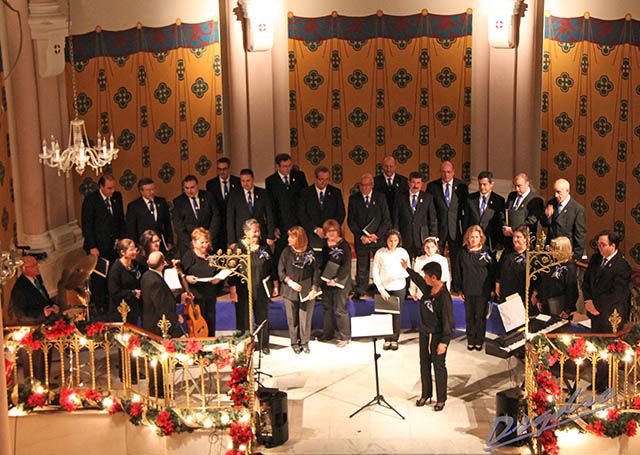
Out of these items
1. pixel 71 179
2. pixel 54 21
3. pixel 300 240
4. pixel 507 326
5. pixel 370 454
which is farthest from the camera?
pixel 71 179

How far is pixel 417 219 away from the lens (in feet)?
43.2

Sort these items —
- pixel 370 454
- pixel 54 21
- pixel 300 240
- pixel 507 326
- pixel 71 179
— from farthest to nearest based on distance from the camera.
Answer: pixel 71 179 < pixel 54 21 < pixel 300 240 < pixel 507 326 < pixel 370 454

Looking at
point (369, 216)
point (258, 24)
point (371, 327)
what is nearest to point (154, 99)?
point (258, 24)

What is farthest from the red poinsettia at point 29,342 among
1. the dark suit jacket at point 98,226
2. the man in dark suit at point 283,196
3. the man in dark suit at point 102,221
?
the man in dark suit at point 283,196

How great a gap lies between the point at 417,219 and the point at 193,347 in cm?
386

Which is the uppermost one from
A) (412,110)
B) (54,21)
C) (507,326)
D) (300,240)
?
(54,21)

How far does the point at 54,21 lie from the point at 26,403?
4809 millimetres

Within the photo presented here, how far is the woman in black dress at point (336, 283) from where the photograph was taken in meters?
12.3

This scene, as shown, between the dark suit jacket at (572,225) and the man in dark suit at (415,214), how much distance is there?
1.36 meters

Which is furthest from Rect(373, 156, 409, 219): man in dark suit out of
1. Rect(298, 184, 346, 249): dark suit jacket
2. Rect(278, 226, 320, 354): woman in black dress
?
Rect(278, 226, 320, 354): woman in black dress

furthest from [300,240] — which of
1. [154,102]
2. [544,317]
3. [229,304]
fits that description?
[154,102]

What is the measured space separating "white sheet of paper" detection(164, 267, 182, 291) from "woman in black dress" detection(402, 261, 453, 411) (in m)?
2.45

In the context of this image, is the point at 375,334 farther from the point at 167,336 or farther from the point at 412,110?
the point at 412,110

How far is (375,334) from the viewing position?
10.7 m
